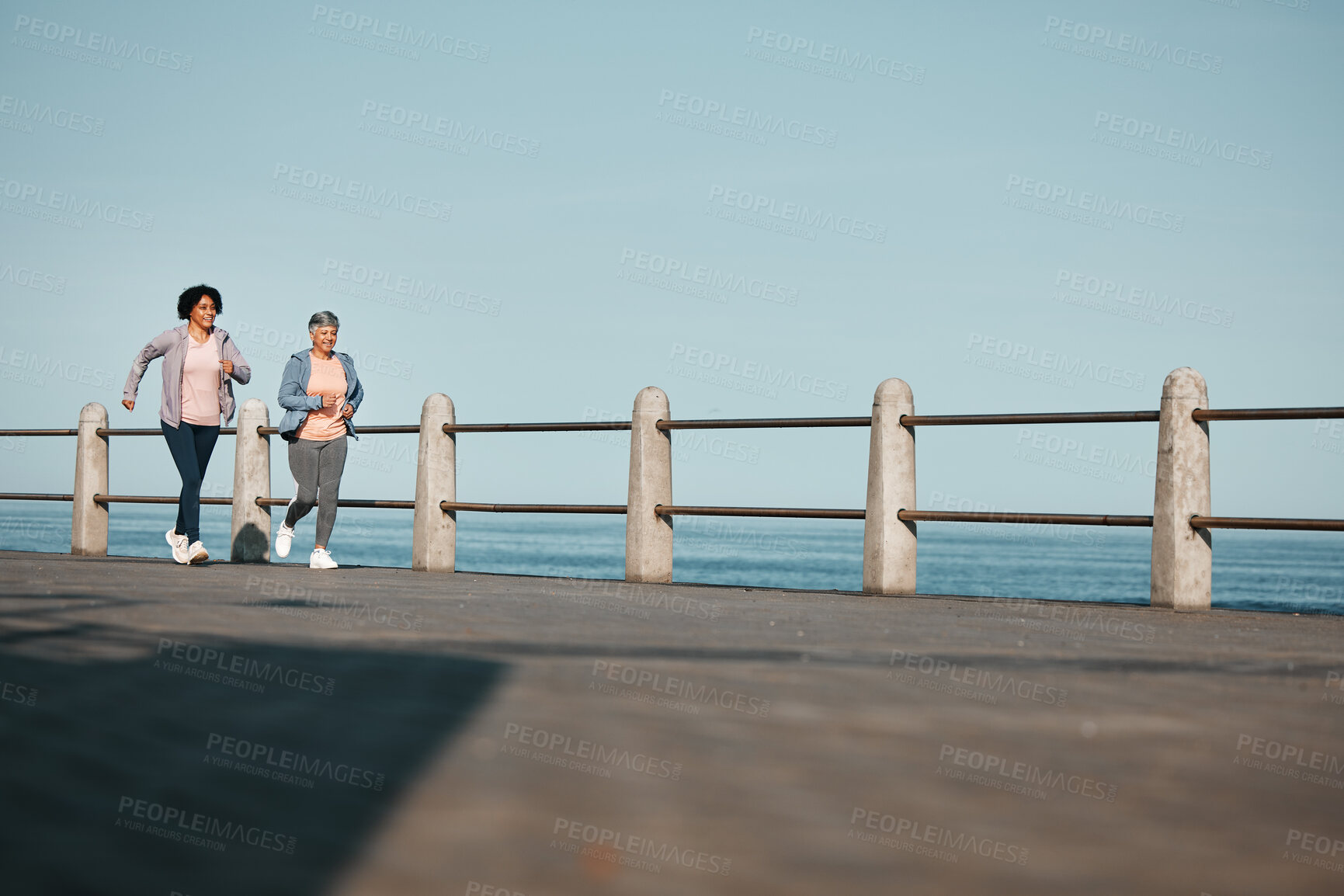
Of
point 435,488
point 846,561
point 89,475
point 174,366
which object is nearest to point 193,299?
point 174,366

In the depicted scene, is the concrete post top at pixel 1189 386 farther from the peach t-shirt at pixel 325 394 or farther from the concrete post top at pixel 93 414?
the concrete post top at pixel 93 414

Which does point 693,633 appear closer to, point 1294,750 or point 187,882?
point 1294,750

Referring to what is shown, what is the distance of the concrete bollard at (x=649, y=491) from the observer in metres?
8.46

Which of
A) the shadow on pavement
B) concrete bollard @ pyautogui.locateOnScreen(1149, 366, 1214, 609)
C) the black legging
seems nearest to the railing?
concrete bollard @ pyautogui.locateOnScreen(1149, 366, 1214, 609)

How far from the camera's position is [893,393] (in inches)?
300

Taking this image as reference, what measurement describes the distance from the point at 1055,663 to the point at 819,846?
1.90m

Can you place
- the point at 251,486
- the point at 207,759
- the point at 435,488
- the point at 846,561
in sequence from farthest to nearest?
the point at 846,561
the point at 251,486
the point at 435,488
the point at 207,759

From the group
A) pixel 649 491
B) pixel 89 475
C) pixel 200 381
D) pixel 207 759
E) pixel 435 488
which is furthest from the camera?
pixel 89 475

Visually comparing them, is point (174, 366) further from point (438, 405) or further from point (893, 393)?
point (893, 393)

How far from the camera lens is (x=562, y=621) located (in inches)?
174

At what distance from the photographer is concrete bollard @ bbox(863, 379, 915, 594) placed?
7.57 meters

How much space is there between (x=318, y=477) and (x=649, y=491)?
2.40 meters

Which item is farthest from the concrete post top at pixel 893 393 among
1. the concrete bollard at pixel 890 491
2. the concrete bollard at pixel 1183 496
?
the concrete bollard at pixel 1183 496

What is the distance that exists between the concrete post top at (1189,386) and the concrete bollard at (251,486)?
7.28 m
